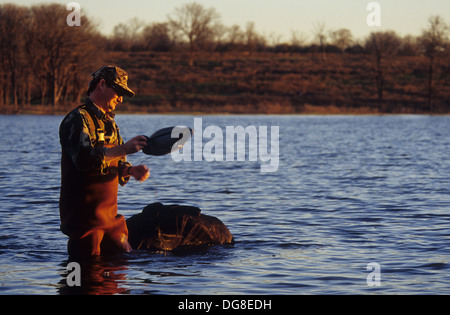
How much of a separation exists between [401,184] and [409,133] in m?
30.0

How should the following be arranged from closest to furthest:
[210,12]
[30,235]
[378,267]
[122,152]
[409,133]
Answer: [122,152] < [378,267] < [30,235] < [409,133] < [210,12]

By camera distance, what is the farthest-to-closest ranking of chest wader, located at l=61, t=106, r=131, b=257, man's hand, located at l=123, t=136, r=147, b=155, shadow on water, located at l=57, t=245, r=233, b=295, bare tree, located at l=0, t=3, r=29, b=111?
1. bare tree, located at l=0, t=3, r=29, b=111
2. shadow on water, located at l=57, t=245, r=233, b=295
3. chest wader, located at l=61, t=106, r=131, b=257
4. man's hand, located at l=123, t=136, r=147, b=155

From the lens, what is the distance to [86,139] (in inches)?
312

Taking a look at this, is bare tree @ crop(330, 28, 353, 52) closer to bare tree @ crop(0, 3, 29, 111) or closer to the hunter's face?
bare tree @ crop(0, 3, 29, 111)

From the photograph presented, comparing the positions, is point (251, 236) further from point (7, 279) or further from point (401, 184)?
point (401, 184)

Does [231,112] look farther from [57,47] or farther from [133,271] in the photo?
[133,271]

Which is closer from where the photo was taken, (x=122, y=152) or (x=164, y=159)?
(x=122, y=152)

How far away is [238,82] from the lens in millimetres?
102250

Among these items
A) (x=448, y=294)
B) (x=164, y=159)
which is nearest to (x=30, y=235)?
(x=448, y=294)

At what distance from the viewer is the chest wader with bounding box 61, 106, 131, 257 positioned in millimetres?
8266

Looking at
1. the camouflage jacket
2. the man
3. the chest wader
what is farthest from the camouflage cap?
the chest wader

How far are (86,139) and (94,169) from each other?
31cm

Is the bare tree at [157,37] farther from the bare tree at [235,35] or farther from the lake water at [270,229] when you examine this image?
the lake water at [270,229]

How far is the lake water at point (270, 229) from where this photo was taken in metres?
9.16
